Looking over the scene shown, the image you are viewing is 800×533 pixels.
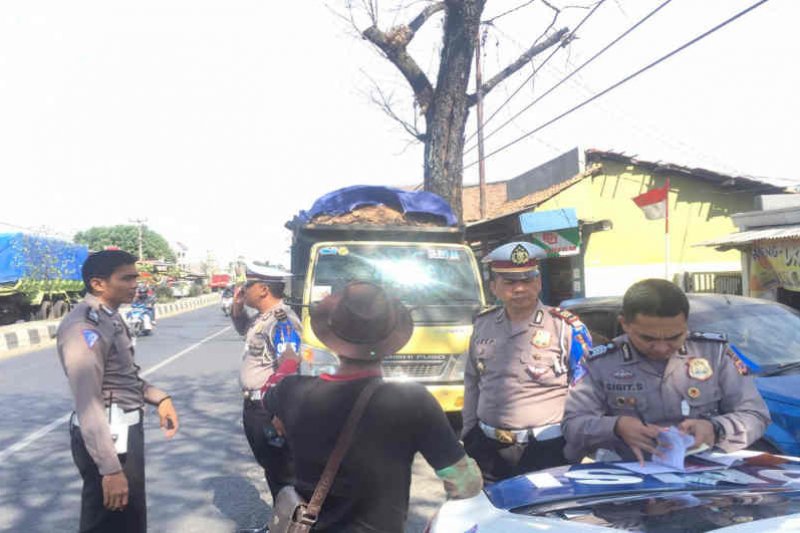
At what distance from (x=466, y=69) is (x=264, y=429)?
844 cm

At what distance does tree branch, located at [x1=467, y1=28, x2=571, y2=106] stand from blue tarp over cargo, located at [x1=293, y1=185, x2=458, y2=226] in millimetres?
3820

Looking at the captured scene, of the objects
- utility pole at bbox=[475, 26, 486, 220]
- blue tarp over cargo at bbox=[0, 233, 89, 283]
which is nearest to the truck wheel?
blue tarp over cargo at bbox=[0, 233, 89, 283]

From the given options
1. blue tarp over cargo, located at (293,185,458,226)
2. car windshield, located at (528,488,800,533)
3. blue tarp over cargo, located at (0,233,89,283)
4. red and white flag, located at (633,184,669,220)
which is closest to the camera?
car windshield, located at (528,488,800,533)

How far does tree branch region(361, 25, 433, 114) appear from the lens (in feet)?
35.5

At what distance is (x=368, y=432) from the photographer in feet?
6.09

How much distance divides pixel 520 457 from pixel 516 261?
0.87 metres

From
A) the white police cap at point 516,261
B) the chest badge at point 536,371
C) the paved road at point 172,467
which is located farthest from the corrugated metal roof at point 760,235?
the chest badge at point 536,371

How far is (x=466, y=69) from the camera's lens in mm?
10734

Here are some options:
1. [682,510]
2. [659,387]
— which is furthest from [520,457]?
[682,510]

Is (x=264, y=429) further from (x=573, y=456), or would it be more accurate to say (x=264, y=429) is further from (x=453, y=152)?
(x=453, y=152)

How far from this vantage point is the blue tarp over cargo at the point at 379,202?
316 inches

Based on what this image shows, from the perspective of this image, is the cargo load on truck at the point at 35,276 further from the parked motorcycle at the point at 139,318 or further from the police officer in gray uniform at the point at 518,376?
the police officer in gray uniform at the point at 518,376

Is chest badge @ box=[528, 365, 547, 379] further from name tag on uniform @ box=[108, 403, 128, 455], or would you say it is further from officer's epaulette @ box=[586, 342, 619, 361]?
name tag on uniform @ box=[108, 403, 128, 455]

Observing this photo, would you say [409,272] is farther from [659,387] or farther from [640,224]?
[640,224]
